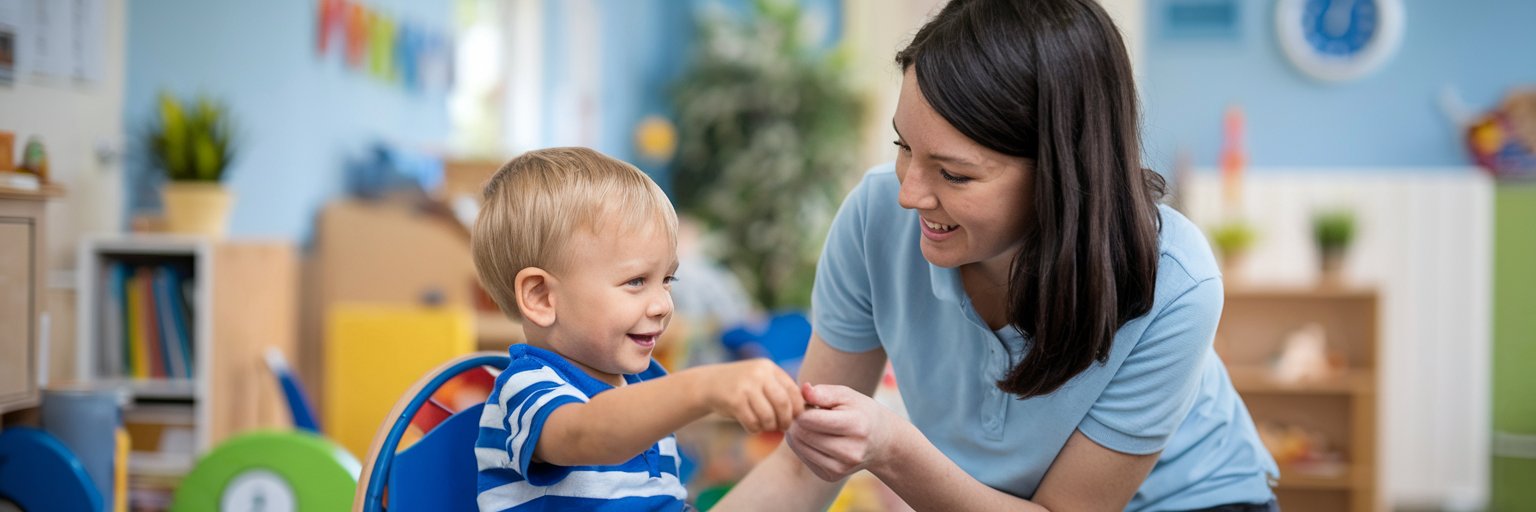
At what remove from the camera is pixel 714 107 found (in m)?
7.62

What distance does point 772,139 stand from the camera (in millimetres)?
7457

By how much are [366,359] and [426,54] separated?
1.77m

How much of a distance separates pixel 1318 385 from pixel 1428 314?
178cm

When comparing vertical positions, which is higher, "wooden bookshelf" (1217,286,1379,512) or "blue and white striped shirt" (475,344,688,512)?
"blue and white striped shirt" (475,344,688,512)

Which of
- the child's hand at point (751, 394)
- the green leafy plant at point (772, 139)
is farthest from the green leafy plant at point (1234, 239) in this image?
the child's hand at point (751, 394)

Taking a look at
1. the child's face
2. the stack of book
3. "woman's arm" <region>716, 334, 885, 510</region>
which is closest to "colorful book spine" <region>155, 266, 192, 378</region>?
the stack of book

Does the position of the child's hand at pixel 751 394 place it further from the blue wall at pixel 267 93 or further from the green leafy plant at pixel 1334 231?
the green leafy plant at pixel 1334 231

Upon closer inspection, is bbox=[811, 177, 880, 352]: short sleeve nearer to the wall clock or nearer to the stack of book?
the stack of book

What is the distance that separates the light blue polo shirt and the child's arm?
19.2 inches

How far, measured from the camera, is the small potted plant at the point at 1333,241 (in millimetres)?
4613

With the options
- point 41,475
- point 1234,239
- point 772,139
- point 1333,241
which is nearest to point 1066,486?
Answer: point 41,475

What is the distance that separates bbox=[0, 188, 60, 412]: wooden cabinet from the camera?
5.72 feet

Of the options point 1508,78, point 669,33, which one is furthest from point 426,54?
point 1508,78

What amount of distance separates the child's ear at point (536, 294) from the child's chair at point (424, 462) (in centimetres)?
17
